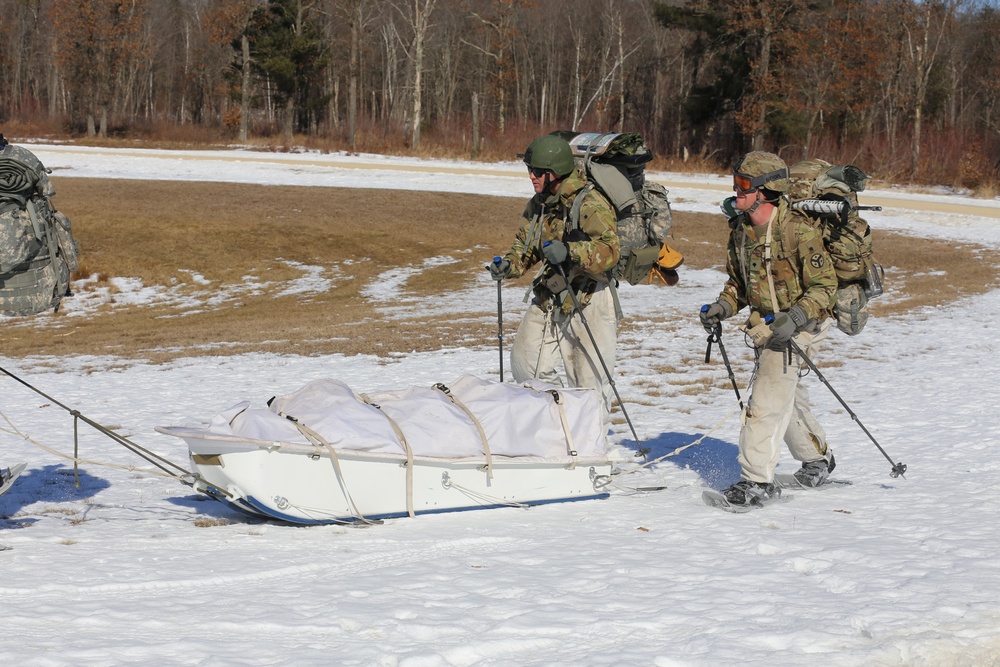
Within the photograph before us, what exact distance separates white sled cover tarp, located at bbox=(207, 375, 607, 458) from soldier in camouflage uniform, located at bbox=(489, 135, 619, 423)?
0.47m

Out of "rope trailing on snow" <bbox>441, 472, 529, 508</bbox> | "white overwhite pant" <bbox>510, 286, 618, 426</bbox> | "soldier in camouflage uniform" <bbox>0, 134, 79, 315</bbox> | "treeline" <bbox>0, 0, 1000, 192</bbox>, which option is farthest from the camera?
"treeline" <bbox>0, 0, 1000, 192</bbox>

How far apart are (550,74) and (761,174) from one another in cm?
6044

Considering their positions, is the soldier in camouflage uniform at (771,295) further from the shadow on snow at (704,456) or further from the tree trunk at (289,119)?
the tree trunk at (289,119)

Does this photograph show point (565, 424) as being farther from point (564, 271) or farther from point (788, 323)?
point (788, 323)

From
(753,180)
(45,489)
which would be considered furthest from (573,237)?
(45,489)

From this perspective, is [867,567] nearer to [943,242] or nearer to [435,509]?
[435,509]

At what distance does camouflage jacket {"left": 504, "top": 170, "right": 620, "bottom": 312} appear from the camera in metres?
6.73

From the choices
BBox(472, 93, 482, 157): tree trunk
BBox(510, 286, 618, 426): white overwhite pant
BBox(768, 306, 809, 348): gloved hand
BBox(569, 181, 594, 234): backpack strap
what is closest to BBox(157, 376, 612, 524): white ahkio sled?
BBox(510, 286, 618, 426): white overwhite pant

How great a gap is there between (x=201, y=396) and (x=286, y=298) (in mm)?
9863

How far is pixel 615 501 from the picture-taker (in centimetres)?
680

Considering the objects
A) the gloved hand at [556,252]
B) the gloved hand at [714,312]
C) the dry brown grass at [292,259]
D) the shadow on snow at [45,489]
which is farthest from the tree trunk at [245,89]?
the gloved hand at [714,312]

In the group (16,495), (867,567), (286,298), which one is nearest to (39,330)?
(286,298)

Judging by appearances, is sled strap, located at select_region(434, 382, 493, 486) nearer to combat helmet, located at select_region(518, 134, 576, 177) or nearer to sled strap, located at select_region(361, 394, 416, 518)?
sled strap, located at select_region(361, 394, 416, 518)

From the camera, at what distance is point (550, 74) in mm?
64875
